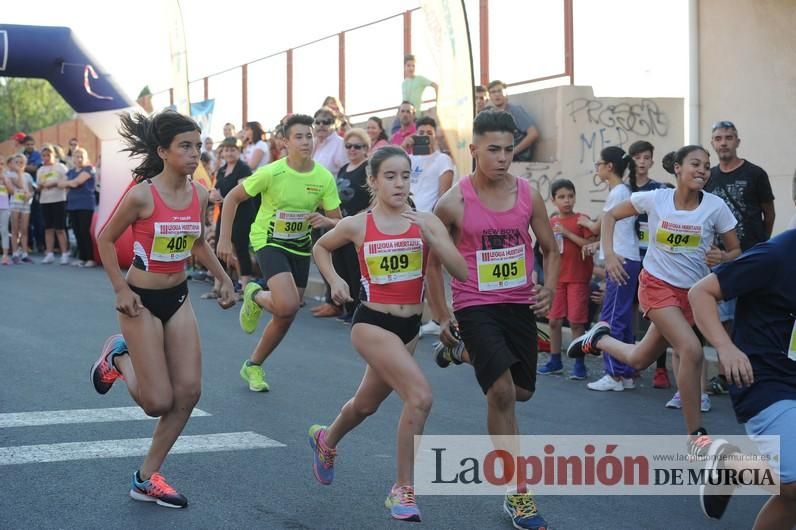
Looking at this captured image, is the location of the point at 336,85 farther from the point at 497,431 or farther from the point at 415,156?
the point at 497,431

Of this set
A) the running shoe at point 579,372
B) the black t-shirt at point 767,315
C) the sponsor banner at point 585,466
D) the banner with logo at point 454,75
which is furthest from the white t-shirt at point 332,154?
the black t-shirt at point 767,315

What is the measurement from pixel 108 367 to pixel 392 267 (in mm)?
1790

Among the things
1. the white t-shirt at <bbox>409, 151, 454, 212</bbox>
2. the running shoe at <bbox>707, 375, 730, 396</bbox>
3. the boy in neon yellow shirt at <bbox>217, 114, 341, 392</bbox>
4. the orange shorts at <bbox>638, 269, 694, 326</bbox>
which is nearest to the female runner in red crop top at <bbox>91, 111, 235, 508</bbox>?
the boy in neon yellow shirt at <bbox>217, 114, 341, 392</bbox>

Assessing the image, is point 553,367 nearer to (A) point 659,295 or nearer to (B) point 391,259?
(A) point 659,295

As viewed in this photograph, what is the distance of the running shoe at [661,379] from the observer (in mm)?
9234

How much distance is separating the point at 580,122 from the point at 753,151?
224 centimetres

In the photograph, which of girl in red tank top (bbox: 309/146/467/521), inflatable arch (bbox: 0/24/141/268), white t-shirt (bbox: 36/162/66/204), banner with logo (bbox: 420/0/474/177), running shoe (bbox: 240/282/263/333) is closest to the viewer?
girl in red tank top (bbox: 309/146/467/521)

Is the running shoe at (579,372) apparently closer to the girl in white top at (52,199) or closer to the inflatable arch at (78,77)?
the inflatable arch at (78,77)

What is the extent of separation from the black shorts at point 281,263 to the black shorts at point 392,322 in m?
3.33

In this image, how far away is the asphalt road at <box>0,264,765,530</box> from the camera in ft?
17.6

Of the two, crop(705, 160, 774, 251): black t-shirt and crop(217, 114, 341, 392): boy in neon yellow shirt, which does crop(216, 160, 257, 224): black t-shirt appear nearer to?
crop(217, 114, 341, 392): boy in neon yellow shirt

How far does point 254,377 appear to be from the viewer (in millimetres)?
8680

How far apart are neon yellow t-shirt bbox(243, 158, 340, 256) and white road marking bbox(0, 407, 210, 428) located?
1835mm

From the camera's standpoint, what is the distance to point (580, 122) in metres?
14.1
